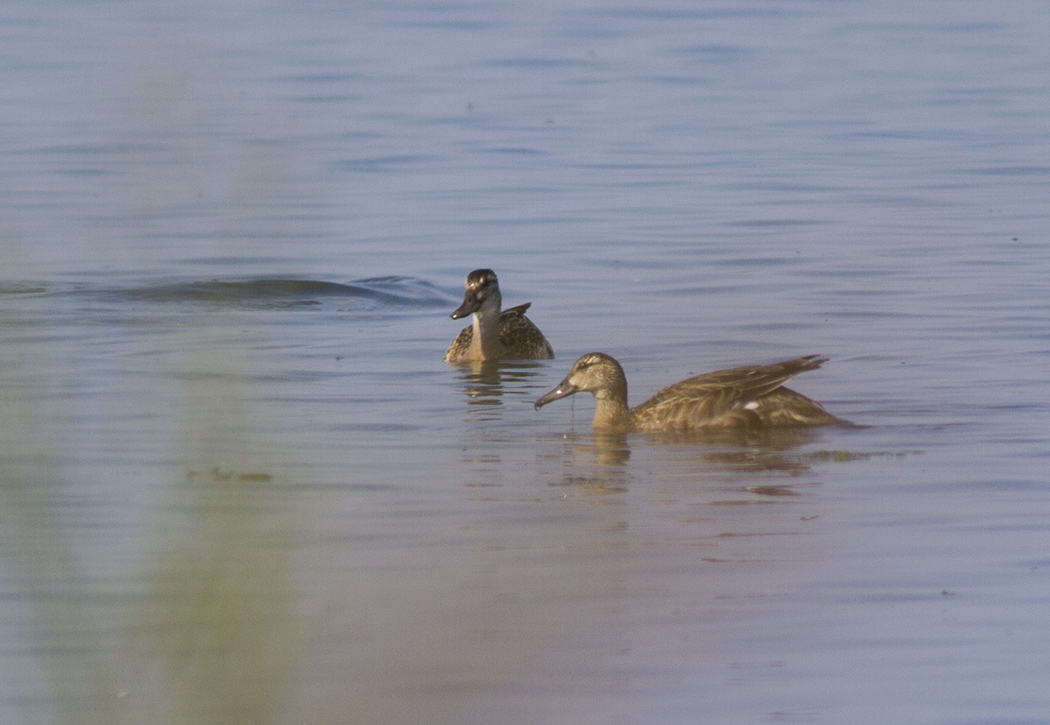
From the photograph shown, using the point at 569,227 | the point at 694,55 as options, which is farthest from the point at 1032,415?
the point at 694,55

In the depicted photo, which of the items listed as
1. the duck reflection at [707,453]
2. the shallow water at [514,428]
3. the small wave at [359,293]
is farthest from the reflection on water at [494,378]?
the small wave at [359,293]

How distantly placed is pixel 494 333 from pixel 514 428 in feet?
9.91

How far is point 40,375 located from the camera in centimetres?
328

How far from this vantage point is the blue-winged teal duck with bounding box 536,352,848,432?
9834mm

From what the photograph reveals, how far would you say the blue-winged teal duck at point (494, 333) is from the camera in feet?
42.6

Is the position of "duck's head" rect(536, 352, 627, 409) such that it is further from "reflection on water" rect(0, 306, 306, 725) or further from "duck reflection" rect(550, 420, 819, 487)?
"reflection on water" rect(0, 306, 306, 725)

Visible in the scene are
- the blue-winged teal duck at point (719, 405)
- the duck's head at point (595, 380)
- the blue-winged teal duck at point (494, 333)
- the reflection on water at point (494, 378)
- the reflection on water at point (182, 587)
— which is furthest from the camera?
the blue-winged teal duck at point (494, 333)

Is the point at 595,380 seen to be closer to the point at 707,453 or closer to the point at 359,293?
the point at 707,453

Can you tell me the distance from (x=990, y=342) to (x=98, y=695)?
981cm

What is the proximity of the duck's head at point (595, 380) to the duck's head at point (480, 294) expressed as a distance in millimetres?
2818

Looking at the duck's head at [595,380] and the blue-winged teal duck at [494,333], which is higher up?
the blue-winged teal duck at [494,333]

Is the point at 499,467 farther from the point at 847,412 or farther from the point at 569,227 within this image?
the point at 569,227

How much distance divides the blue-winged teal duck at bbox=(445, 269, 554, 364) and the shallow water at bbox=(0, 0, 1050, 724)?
26 cm

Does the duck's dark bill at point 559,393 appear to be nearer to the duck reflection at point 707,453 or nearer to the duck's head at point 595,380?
the duck's head at point 595,380
